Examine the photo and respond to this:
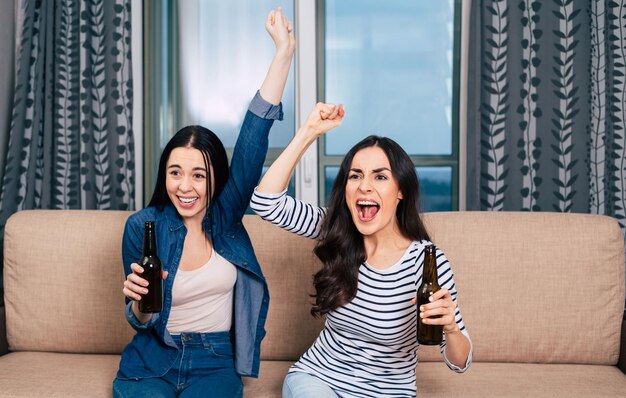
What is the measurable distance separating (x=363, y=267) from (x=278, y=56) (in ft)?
2.07

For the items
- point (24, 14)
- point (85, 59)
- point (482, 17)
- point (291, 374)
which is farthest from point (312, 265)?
point (24, 14)

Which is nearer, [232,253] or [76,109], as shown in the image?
[232,253]

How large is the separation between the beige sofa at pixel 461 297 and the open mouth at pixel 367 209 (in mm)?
482

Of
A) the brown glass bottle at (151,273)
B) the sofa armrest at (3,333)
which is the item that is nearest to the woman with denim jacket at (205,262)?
the brown glass bottle at (151,273)

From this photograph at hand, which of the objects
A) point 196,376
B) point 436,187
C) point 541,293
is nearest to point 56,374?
point 196,376

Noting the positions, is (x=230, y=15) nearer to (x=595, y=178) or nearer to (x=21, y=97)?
(x=21, y=97)

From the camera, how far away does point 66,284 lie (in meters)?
2.30

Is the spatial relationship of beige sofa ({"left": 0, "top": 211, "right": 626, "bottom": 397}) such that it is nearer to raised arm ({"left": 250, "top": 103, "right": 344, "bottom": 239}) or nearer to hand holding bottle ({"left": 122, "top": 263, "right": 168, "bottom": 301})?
raised arm ({"left": 250, "top": 103, "right": 344, "bottom": 239})

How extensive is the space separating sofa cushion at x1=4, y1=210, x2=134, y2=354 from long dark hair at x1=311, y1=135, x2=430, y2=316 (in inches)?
32.0

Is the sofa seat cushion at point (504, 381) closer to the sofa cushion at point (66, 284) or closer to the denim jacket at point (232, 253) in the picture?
the denim jacket at point (232, 253)

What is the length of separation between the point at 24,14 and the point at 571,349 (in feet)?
9.78

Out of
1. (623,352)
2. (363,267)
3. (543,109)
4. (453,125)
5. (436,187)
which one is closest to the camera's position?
(363,267)

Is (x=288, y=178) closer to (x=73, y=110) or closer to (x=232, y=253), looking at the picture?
(x=232, y=253)

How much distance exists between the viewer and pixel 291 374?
6.05 feet
